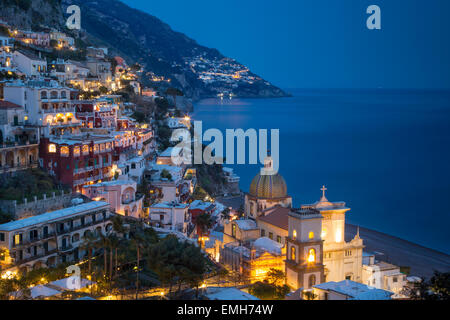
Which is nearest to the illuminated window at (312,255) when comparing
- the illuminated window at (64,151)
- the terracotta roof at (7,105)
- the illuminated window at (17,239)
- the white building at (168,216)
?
the white building at (168,216)

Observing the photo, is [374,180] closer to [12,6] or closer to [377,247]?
[377,247]

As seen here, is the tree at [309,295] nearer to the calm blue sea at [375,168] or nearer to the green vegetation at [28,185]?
the green vegetation at [28,185]

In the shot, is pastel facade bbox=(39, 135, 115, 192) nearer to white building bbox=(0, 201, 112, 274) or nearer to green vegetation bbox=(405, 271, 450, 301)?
white building bbox=(0, 201, 112, 274)

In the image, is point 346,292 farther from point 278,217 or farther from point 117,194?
point 117,194

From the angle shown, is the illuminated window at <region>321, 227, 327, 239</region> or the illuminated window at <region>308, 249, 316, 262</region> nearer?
the illuminated window at <region>308, 249, 316, 262</region>

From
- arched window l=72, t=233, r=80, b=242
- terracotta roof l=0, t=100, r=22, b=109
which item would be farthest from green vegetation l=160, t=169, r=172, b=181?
arched window l=72, t=233, r=80, b=242
